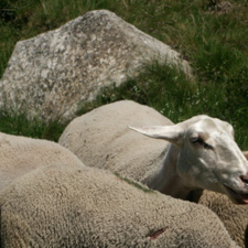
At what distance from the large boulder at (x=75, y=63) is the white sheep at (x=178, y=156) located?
4.84 ft

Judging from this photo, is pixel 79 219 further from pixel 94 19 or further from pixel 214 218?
pixel 94 19

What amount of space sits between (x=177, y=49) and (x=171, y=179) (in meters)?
3.90

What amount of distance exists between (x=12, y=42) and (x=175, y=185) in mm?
5470

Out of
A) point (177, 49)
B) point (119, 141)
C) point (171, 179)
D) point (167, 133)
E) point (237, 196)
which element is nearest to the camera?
point (237, 196)

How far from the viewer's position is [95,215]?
2984mm

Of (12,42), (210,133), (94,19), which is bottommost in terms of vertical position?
(12,42)

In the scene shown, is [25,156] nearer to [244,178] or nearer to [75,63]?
[244,178]

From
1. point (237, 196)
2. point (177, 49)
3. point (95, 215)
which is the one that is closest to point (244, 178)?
point (237, 196)

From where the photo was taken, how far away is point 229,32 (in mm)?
8086

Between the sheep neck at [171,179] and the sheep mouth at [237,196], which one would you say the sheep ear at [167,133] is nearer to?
the sheep neck at [171,179]

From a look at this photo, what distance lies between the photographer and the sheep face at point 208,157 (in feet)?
12.6

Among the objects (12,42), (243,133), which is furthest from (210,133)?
(12,42)

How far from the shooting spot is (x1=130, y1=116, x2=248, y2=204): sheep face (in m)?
3.83

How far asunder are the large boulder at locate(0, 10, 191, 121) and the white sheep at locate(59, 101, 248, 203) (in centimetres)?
148
